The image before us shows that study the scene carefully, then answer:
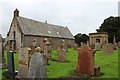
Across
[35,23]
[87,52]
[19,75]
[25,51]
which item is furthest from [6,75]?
[35,23]

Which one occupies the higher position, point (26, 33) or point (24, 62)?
point (26, 33)

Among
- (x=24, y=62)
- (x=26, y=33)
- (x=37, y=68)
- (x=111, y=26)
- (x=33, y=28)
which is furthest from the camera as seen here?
(x=111, y=26)

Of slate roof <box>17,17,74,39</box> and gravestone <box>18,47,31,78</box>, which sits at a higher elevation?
slate roof <box>17,17,74,39</box>

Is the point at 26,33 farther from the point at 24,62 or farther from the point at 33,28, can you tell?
the point at 24,62

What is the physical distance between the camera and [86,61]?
8469 mm

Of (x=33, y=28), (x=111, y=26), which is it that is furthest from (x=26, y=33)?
(x=111, y=26)

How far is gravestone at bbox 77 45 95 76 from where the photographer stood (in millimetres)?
8238

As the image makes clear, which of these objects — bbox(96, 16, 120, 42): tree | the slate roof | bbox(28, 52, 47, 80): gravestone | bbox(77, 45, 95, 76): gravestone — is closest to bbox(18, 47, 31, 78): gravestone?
bbox(28, 52, 47, 80): gravestone

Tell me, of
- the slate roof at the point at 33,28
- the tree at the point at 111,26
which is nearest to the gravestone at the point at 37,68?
the slate roof at the point at 33,28

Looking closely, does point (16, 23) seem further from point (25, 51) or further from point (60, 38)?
point (25, 51)

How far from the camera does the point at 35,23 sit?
1437 inches

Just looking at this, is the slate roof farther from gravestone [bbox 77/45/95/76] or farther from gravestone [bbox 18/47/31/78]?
gravestone [bbox 77/45/95/76]

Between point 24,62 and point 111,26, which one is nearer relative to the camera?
point 24,62

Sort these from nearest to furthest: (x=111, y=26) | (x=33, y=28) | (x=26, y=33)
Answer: (x=26, y=33)
(x=33, y=28)
(x=111, y=26)
